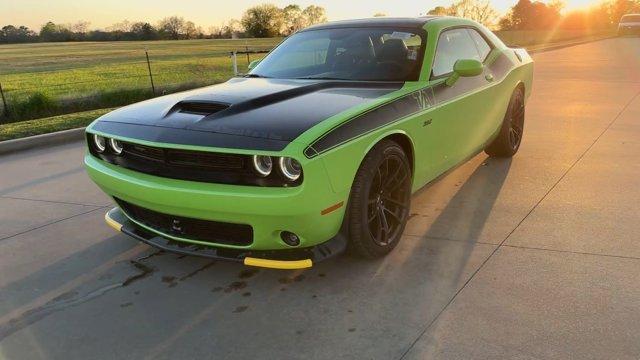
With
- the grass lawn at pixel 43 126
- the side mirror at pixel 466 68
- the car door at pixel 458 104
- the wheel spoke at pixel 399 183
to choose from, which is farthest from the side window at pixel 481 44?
the grass lawn at pixel 43 126

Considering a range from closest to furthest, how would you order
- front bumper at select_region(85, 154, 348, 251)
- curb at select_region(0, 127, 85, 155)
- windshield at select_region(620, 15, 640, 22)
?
front bumper at select_region(85, 154, 348, 251)
curb at select_region(0, 127, 85, 155)
windshield at select_region(620, 15, 640, 22)

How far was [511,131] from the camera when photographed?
214 inches

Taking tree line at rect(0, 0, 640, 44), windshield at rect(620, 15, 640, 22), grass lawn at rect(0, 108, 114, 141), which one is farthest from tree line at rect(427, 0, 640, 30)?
grass lawn at rect(0, 108, 114, 141)

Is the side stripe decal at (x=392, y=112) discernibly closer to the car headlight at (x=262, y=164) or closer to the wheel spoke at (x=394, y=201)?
the car headlight at (x=262, y=164)

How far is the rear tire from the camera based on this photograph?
17.2 feet

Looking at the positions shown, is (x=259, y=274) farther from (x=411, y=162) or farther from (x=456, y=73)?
(x=456, y=73)

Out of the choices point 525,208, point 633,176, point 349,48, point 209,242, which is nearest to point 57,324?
point 209,242

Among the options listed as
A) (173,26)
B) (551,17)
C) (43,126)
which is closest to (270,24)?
(173,26)

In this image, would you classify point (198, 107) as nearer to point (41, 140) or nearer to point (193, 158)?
point (193, 158)

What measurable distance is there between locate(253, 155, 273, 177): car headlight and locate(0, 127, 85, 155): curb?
5.49m

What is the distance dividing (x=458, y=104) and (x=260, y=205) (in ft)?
6.59

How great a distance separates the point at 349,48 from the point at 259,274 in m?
1.99

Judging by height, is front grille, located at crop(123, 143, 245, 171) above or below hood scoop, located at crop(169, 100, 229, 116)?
below

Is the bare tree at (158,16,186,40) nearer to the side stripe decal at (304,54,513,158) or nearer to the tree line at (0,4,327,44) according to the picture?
the tree line at (0,4,327,44)
